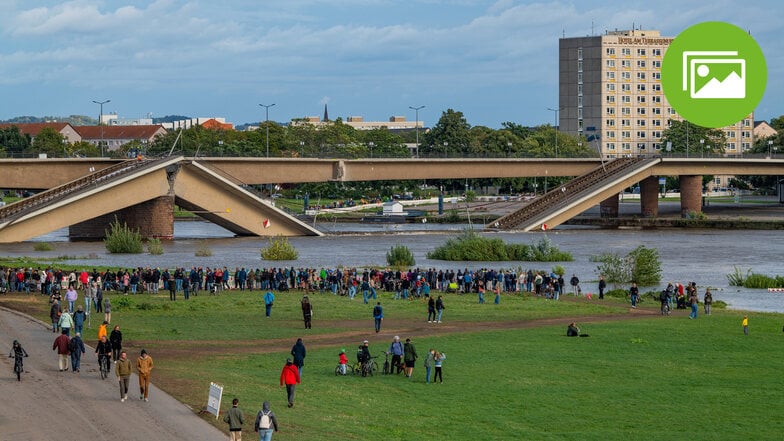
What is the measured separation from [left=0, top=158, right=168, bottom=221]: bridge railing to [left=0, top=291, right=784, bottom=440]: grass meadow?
36.4 meters

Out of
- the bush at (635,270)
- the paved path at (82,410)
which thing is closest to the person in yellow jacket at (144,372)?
the paved path at (82,410)

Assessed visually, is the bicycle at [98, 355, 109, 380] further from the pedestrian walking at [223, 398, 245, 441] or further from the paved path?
the pedestrian walking at [223, 398, 245, 441]

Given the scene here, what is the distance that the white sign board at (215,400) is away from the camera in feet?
92.6

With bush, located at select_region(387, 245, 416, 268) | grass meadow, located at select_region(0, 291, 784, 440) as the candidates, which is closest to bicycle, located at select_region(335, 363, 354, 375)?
grass meadow, located at select_region(0, 291, 784, 440)

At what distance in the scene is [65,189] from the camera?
91750 millimetres

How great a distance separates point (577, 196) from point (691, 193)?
26.3 metres

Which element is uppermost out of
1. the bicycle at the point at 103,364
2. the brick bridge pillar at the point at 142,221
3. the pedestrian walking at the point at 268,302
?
the brick bridge pillar at the point at 142,221

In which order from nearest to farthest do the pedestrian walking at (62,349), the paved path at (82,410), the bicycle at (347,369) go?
the paved path at (82,410)
the pedestrian walking at (62,349)
the bicycle at (347,369)

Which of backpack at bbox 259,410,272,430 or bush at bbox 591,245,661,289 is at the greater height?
bush at bbox 591,245,661,289

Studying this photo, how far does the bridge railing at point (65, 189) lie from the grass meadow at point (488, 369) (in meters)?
36.4

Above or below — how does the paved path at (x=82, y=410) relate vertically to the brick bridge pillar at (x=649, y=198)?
below

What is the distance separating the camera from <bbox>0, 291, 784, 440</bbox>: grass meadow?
99.1 ft

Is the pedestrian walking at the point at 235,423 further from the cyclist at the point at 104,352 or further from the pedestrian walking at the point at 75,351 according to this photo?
the pedestrian walking at the point at 75,351

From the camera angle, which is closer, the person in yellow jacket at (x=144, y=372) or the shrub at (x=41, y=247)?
the person in yellow jacket at (x=144, y=372)
